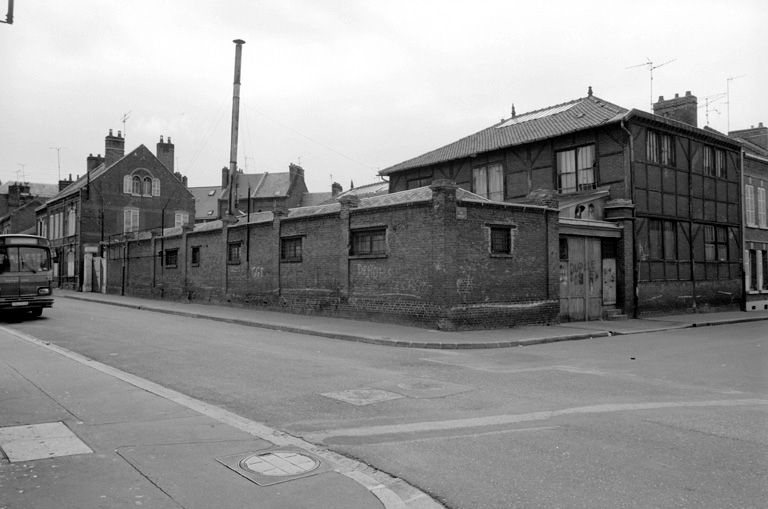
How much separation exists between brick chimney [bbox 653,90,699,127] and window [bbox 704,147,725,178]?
5.17 ft

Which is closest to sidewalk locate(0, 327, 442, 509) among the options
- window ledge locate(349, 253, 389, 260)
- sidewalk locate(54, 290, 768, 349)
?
sidewalk locate(54, 290, 768, 349)

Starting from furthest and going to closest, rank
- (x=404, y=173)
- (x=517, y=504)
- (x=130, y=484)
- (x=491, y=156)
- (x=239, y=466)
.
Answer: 1. (x=404, y=173)
2. (x=491, y=156)
3. (x=239, y=466)
4. (x=130, y=484)
5. (x=517, y=504)

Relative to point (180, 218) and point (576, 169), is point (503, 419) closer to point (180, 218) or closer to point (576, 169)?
point (576, 169)

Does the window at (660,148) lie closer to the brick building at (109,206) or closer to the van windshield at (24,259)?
the van windshield at (24,259)

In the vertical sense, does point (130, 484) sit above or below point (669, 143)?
below

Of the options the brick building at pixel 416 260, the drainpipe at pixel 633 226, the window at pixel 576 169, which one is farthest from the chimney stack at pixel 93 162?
the drainpipe at pixel 633 226

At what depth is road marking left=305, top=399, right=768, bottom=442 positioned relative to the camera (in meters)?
5.92

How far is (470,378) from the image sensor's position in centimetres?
928

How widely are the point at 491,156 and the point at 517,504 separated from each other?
77.1ft

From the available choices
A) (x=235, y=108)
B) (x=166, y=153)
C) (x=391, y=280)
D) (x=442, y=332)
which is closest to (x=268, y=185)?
(x=166, y=153)

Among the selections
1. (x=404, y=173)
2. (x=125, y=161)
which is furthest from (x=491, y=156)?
(x=125, y=161)

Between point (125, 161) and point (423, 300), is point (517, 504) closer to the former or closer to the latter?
point (423, 300)

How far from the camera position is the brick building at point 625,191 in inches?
828

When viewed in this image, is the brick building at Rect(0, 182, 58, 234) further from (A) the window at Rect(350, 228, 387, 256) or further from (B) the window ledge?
(B) the window ledge
